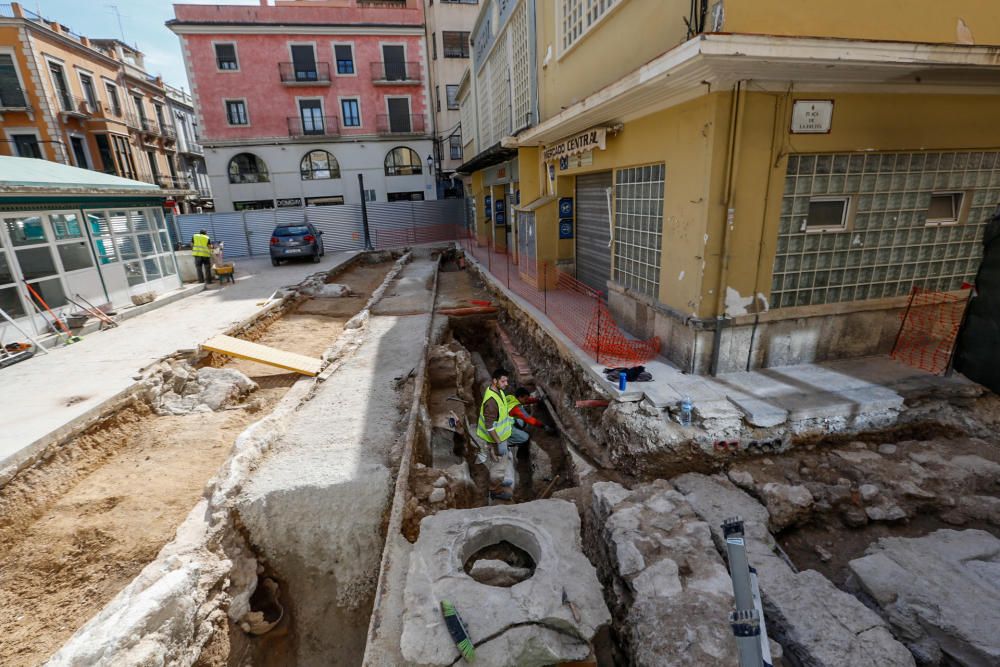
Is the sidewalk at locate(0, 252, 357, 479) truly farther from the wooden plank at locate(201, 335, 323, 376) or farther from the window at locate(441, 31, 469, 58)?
the window at locate(441, 31, 469, 58)

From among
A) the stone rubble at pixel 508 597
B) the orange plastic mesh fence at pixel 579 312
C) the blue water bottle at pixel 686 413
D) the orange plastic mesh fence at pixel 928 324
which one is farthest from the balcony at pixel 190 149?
the orange plastic mesh fence at pixel 928 324

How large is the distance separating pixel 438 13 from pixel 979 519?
1383 inches

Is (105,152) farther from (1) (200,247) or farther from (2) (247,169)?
(1) (200,247)

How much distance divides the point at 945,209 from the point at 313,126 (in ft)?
102

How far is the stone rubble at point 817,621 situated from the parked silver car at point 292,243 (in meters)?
19.7

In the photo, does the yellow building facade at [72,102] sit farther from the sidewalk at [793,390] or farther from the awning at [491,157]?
the sidewalk at [793,390]

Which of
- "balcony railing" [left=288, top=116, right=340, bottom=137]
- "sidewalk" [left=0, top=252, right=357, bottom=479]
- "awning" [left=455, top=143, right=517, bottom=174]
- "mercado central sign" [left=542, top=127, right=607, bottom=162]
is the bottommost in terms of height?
"sidewalk" [left=0, top=252, right=357, bottom=479]

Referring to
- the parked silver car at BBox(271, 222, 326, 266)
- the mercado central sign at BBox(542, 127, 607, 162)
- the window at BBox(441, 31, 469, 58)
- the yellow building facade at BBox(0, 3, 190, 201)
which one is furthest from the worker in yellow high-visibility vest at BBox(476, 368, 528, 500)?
the window at BBox(441, 31, 469, 58)

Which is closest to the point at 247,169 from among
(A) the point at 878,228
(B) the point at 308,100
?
(B) the point at 308,100

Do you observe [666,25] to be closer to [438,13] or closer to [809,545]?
[809,545]

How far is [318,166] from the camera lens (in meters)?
30.0

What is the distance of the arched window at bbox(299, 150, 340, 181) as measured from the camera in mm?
29750

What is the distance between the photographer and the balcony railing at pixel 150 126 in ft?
101

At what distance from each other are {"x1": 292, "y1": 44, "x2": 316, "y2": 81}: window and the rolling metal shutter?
2574 cm
